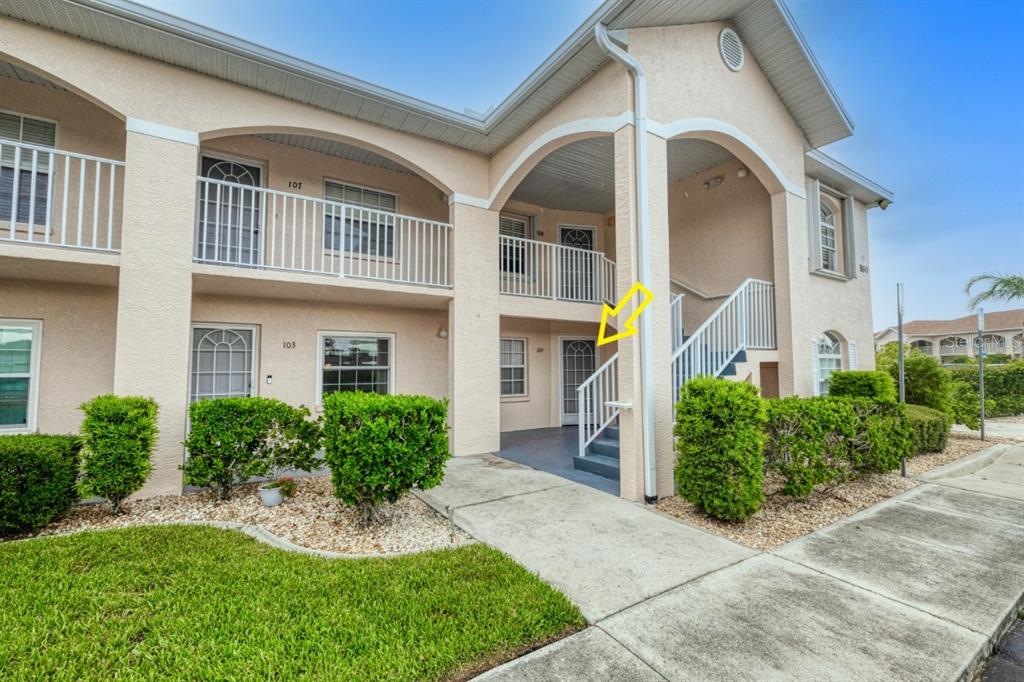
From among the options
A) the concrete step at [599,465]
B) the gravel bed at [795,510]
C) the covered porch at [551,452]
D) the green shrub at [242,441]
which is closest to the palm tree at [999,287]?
the gravel bed at [795,510]

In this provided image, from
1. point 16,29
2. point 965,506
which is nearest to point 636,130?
point 965,506

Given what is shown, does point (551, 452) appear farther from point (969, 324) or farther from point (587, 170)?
point (969, 324)

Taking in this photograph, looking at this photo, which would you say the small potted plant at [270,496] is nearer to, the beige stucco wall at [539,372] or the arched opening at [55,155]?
the arched opening at [55,155]

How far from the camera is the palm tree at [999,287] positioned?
1571 cm

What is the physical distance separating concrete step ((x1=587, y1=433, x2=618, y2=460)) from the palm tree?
17046mm

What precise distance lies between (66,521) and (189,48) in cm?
610

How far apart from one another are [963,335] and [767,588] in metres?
55.2

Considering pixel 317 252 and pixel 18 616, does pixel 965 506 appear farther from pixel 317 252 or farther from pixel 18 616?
pixel 317 252

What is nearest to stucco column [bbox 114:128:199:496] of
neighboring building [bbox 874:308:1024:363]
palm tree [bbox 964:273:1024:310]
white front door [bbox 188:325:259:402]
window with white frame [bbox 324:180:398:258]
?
white front door [bbox 188:325:259:402]

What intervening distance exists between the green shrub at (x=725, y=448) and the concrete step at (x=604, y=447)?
2.11m

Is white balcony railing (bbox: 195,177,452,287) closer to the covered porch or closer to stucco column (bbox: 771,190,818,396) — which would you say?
the covered porch

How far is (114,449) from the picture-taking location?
4.83 meters

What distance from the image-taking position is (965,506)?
5.66m

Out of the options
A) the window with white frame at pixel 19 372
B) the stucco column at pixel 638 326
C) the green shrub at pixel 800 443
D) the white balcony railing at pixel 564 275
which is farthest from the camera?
the white balcony railing at pixel 564 275
